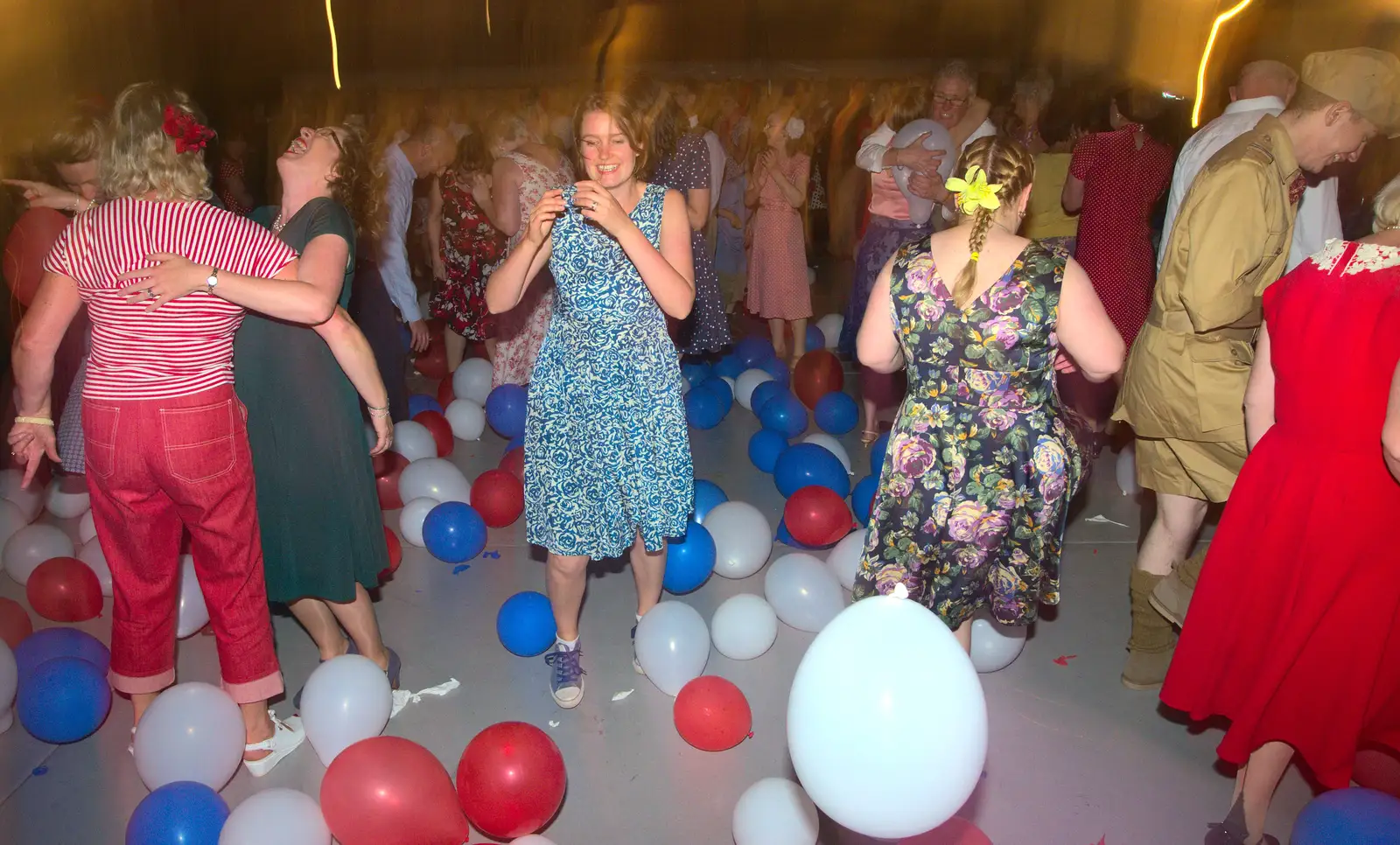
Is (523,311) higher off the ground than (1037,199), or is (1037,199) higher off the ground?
(1037,199)

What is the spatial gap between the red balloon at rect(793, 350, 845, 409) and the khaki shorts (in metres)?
2.20

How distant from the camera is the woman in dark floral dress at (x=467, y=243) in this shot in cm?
448

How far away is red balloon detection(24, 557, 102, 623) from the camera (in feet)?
9.52

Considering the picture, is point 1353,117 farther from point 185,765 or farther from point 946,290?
point 185,765

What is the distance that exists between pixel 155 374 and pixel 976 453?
1.71 m

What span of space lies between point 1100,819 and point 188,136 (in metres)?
2.46

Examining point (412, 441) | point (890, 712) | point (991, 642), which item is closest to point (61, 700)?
point (412, 441)

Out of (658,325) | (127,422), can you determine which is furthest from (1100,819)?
(127,422)

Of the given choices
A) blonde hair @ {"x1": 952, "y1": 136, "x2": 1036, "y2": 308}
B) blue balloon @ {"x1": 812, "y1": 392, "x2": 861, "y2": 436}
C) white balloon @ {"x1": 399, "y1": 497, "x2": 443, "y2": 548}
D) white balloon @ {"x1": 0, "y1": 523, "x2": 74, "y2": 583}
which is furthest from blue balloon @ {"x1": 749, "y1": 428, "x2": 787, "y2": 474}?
white balloon @ {"x1": 0, "y1": 523, "x2": 74, "y2": 583}

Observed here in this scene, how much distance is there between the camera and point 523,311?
4422 mm

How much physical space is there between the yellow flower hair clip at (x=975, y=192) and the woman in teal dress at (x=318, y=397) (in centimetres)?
135

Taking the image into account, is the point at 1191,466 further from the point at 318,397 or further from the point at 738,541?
the point at 318,397

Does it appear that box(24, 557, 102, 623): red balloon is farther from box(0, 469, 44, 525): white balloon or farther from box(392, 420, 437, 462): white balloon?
box(392, 420, 437, 462): white balloon

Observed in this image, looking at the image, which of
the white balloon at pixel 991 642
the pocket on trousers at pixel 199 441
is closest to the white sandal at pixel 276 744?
the pocket on trousers at pixel 199 441
